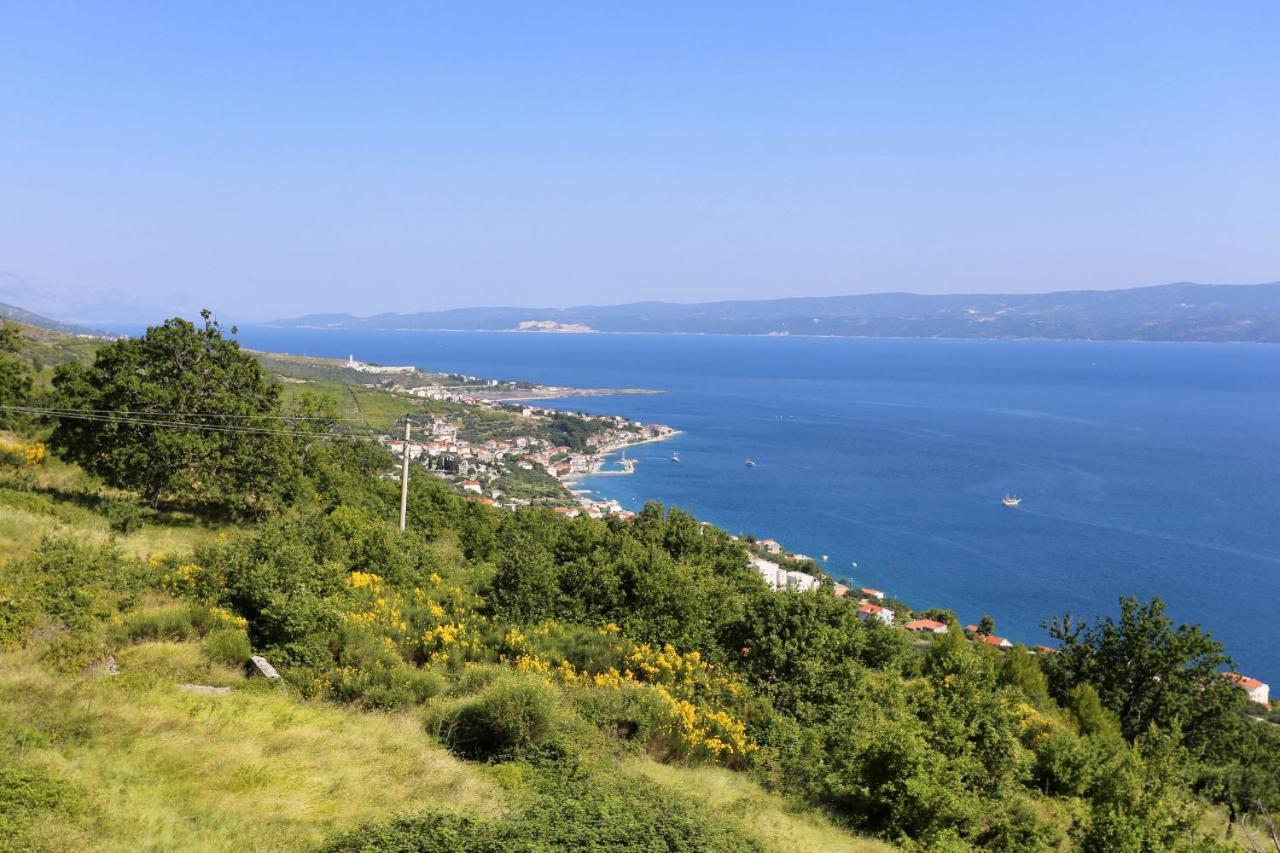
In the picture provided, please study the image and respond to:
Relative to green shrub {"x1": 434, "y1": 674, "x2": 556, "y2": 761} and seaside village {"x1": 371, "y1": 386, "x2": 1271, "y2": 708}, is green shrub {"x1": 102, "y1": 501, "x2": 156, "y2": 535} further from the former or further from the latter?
seaside village {"x1": 371, "y1": 386, "x2": 1271, "y2": 708}

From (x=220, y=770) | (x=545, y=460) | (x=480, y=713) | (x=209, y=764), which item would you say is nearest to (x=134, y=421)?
(x=209, y=764)

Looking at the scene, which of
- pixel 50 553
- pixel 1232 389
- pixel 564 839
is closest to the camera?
pixel 564 839

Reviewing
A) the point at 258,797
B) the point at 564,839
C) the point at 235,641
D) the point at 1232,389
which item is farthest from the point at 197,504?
the point at 1232,389

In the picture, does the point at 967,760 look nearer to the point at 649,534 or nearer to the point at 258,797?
the point at 258,797

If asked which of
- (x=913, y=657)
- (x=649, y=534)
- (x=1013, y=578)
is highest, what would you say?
(x=649, y=534)

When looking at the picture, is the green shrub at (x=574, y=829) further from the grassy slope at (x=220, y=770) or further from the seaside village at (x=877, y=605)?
the seaside village at (x=877, y=605)

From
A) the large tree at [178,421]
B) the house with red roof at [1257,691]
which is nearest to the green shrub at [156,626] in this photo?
the large tree at [178,421]
